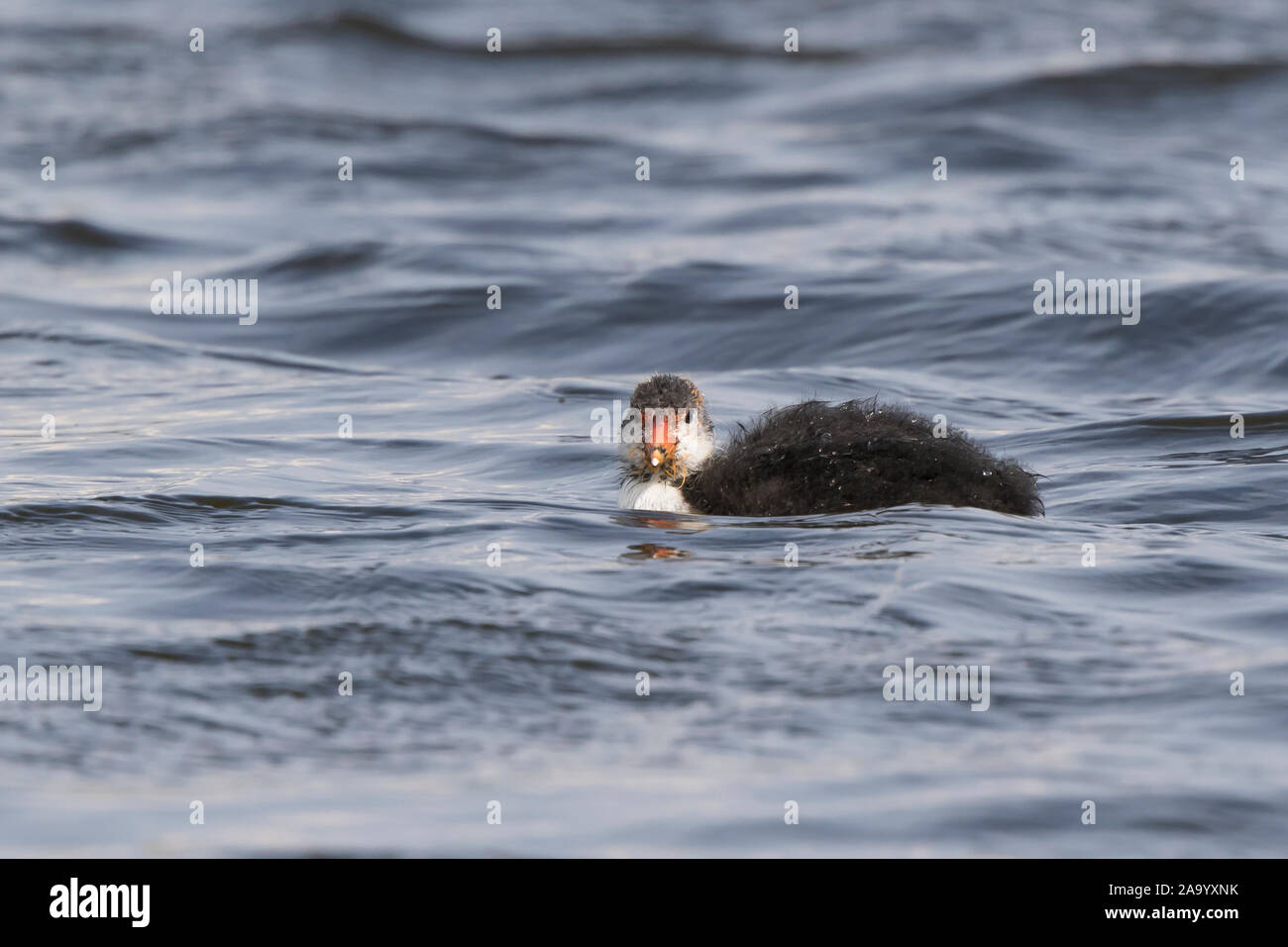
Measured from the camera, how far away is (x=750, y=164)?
20.3m

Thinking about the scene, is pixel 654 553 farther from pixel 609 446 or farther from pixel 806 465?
pixel 609 446

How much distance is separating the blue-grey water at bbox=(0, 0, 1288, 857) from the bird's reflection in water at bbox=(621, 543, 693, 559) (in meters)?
0.05

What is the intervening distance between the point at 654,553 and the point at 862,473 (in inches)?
39.0

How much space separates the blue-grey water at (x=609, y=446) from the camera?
5781 millimetres

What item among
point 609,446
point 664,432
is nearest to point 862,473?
point 664,432

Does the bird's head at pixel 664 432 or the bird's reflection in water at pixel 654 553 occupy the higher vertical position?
the bird's head at pixel 664 432

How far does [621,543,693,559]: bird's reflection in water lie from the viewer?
7.90 meters

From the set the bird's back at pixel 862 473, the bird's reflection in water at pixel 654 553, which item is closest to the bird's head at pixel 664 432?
the bird's back at pixel 862 473

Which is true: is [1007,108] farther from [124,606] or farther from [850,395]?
[124,606]

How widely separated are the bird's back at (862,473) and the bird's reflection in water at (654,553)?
1.83ft

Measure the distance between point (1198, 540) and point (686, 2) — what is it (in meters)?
22.6

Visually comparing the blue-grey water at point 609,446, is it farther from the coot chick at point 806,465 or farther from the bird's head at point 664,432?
the bird's head at point 664,432

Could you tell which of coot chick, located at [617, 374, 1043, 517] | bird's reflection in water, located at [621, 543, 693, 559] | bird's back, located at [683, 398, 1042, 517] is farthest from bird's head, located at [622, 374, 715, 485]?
bird's reflection in water, located at [621, 543, 693, 559]
